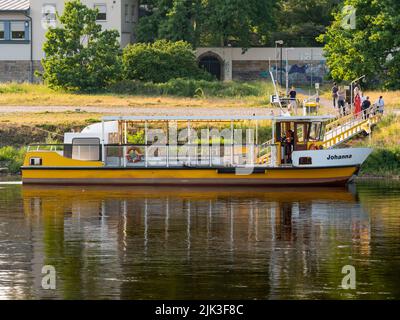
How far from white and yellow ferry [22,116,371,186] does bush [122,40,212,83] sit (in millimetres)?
30873

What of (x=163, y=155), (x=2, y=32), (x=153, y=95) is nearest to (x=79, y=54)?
(x=153, y=95)

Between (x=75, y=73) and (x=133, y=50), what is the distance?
589 centimetres

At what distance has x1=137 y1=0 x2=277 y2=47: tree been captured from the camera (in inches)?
3883

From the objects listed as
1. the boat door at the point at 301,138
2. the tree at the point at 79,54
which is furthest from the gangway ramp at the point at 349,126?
the tree at the point at 79,54

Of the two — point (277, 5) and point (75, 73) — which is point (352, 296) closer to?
point (75, 73)

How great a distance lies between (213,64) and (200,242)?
205ft

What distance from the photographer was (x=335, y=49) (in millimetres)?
82562

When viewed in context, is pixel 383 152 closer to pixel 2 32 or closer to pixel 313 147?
pixel 313 147

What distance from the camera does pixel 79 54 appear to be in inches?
3536

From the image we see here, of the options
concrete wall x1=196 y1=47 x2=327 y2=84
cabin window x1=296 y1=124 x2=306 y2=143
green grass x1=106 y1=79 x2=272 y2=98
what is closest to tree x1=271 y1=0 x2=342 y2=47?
concrete wall x1=196 y1=47 x2=327 y2=84

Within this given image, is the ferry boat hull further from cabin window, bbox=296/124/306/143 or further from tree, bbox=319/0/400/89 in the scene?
tree, bbox=319/0/400/89

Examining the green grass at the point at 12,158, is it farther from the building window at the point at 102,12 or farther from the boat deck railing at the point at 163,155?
the building window at the point at 102,12

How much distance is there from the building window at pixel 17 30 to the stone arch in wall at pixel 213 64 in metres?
13.7

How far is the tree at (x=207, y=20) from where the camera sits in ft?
324
